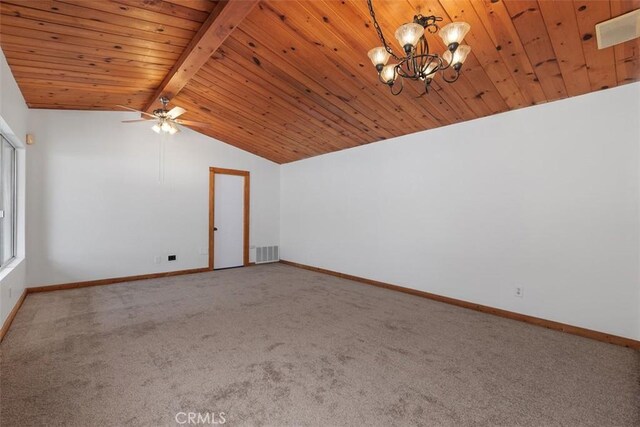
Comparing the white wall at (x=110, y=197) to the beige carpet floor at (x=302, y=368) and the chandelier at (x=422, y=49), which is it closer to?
the beige carpet floor at (x=302, y=368)

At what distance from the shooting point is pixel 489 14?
2156 millimetres

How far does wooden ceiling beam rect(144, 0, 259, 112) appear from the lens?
240 cm

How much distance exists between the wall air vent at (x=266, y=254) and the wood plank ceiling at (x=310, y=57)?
334 centimetres

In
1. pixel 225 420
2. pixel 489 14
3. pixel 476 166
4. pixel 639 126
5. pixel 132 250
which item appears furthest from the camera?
pixel 132 250

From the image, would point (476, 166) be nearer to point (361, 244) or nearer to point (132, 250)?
point (361, 244)

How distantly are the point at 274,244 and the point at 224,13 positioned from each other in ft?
17.3

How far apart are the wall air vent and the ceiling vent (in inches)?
242

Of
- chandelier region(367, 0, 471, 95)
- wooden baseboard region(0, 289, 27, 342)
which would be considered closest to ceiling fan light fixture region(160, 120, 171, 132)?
wooden baseboard region(0, 289, 27, 342)

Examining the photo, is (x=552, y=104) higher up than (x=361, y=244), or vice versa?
(x=552, y=104)

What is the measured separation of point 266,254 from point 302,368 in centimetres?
475

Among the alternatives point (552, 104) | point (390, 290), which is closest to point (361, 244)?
point (390, 290)

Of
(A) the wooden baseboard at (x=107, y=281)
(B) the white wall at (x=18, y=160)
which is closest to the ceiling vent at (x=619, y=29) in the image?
(B) the white wall at (x=18, y=160)

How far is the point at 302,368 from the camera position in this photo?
2.33m

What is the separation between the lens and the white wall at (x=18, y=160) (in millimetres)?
2961
